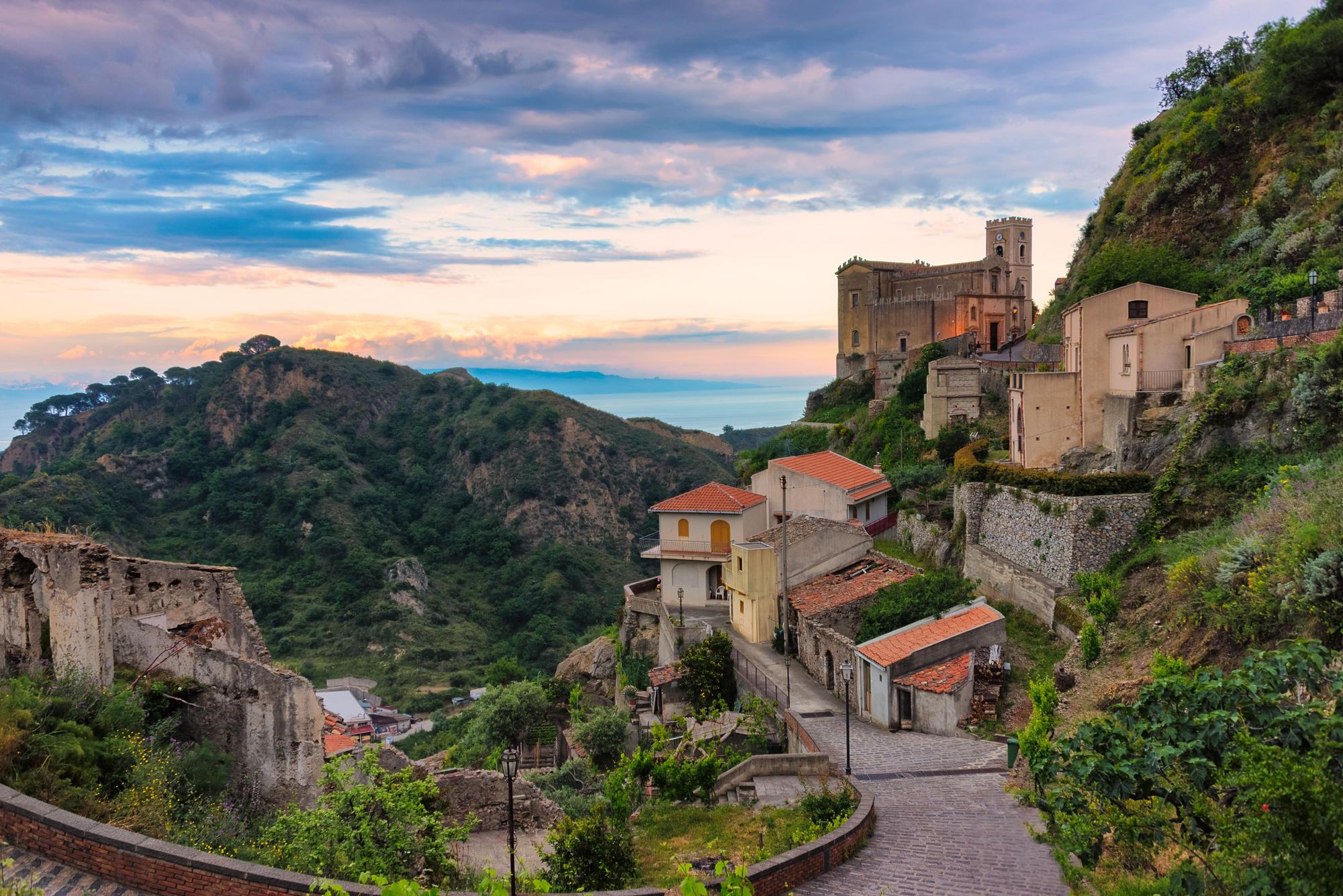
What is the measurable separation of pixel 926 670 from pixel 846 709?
10.9 ft

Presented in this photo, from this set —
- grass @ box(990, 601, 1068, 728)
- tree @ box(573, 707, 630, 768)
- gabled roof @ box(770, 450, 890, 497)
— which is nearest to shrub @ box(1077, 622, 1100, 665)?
grass @ box(990, 601, 1068, 728)

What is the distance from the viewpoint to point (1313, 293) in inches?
843

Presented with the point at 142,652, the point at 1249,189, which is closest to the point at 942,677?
the point at 142,652

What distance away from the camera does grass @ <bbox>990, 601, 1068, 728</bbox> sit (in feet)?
61.2

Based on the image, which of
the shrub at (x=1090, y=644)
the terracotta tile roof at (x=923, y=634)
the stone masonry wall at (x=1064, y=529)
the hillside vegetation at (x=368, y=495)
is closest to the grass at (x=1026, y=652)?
the terracotta tile roof at (x=923, y=634)

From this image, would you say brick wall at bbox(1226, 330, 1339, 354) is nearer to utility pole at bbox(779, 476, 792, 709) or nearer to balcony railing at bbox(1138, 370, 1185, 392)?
balcony railing at bbox(1138, 370, 1185, 392)

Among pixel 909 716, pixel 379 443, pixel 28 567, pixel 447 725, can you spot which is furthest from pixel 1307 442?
pixel 379 443

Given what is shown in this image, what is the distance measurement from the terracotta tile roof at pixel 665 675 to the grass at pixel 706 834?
29.7 feet

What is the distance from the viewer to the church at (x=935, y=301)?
58.5 m

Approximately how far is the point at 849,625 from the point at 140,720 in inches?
664

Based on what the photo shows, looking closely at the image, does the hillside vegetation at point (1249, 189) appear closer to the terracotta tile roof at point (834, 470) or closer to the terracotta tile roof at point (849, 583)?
the terracotta tile roof at point (834, 470)

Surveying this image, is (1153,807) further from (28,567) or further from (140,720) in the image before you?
(28,567)

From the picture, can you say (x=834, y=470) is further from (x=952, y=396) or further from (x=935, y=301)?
(x=935, y=301)

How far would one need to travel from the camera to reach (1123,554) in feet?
63.4
